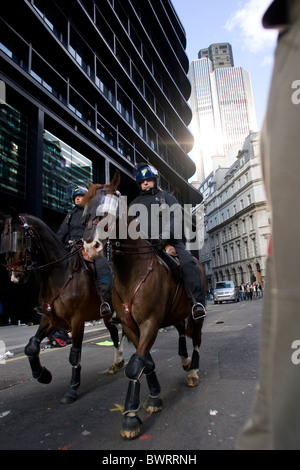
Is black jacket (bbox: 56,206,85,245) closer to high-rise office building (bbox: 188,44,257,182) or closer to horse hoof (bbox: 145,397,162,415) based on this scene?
horse hoof (bbox: 145,397,162,415)

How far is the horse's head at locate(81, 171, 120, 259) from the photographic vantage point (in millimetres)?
2447

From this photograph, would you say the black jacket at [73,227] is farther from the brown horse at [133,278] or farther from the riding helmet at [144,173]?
the brown horse at [133,278]

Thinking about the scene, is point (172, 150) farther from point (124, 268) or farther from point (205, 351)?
point (124, 268)

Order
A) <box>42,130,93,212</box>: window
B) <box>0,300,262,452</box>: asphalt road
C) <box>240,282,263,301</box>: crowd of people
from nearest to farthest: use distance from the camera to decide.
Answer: <box>0,300,262,452</box>: asphalt road < <box>42,130,93,212</box>: window < <box>240,282,263,301</box>: crowd of people

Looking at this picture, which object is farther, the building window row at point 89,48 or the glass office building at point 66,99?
the building window row at point 89,48

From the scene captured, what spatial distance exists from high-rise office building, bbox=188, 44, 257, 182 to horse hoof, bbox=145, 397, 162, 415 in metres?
111

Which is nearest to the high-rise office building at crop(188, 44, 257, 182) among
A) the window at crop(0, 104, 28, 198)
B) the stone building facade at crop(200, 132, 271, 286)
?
the stone building facade at crop(200, 132, 271, 286)

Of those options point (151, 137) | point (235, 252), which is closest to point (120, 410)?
point (151, 137)

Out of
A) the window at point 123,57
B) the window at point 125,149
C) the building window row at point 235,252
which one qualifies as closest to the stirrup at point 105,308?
the window at point 125,149

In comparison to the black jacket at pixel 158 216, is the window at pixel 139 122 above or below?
above

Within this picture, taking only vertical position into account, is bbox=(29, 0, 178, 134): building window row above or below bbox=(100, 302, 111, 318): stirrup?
above

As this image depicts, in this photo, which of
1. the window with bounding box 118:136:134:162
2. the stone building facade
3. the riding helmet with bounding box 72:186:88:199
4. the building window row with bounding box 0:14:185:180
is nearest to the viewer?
the riding helmet with bounding box 72:186:88:199

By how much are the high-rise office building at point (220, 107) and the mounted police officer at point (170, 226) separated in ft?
361

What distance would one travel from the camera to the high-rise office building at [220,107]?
11450 centimetres
